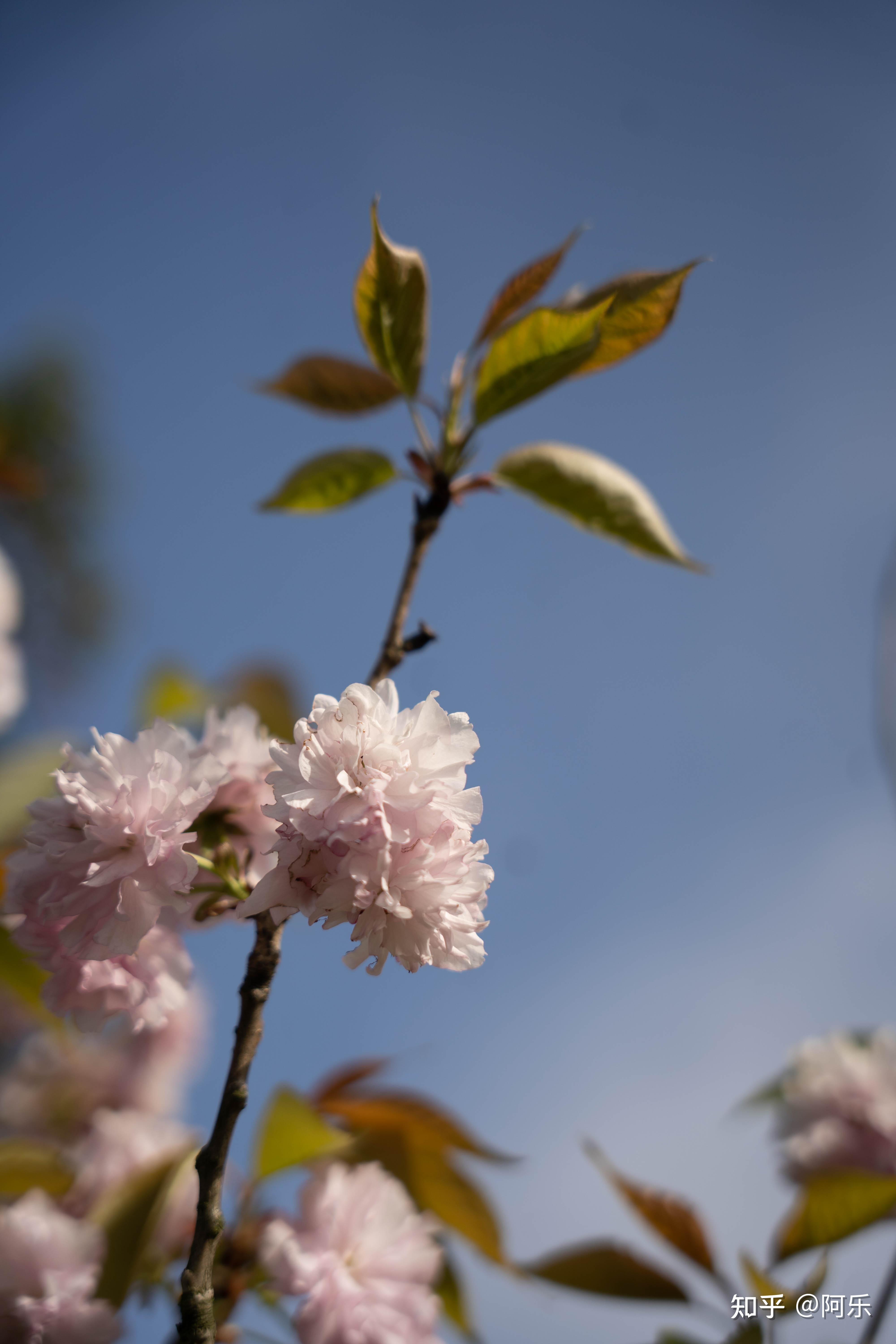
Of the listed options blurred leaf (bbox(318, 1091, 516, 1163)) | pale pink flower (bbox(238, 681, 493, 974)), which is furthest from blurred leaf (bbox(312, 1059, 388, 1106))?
pale pink flower (bbox(238, 681, 493, 974))

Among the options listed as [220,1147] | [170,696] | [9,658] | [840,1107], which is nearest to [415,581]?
[220,1147]

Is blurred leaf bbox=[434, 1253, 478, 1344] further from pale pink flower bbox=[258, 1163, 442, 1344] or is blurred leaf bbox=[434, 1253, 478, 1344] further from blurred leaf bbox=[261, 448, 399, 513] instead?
blurred leaf bbox=[261, 448, 399, 513]

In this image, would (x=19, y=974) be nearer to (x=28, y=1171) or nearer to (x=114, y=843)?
(x=28, y=1171)

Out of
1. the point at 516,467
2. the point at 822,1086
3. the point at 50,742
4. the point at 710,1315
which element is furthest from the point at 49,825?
the point at 822,1086

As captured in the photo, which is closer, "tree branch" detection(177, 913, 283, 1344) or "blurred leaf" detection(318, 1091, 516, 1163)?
"tree branch" detection(177, 913, 283, 1344)

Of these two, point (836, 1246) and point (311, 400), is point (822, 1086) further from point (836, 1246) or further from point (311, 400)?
point (311, 400)

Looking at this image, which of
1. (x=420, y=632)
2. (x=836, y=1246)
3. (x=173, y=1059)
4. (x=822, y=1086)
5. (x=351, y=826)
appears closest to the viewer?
(x=351, y=826)
